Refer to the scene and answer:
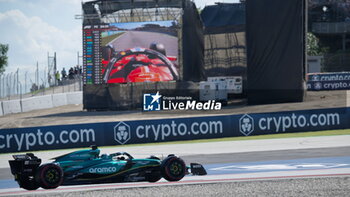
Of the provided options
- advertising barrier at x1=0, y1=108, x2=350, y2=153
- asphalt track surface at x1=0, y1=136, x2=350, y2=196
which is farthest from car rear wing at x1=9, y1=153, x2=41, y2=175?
advertising barrier at x1=0, y1=108, x2=350, y2=153

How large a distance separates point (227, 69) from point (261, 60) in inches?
241

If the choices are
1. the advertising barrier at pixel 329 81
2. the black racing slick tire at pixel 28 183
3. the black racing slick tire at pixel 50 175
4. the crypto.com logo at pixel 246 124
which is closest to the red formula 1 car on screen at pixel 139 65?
the crypto.com logo at pixel 246 124

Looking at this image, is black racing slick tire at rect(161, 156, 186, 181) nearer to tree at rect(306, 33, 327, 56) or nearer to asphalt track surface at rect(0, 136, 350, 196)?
asphalt track surface at rect(0, 136, 350, 196)

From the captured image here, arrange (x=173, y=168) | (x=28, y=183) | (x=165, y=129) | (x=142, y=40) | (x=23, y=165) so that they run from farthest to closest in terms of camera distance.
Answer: (x=142, y=40) → (x=165, y=129) → (x=173, y=168) → (x=28, y=183) → (x=23, y=165)

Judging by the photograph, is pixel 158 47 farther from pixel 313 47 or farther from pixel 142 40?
pixel 313 47

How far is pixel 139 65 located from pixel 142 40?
1.63 metres

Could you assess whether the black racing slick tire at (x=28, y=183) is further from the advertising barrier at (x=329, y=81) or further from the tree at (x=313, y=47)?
the tree at (x=313, y=47)

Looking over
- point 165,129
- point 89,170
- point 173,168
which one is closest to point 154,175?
point 173,168

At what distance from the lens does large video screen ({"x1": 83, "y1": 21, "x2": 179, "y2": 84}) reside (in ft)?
115

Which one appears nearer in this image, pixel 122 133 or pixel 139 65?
pixel 122 133

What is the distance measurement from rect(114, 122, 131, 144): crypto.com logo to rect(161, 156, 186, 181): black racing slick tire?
947cm

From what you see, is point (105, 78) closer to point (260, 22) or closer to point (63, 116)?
point (63, 116)

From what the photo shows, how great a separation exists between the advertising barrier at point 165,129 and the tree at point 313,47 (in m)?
46.3

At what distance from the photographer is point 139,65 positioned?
1380 inches
